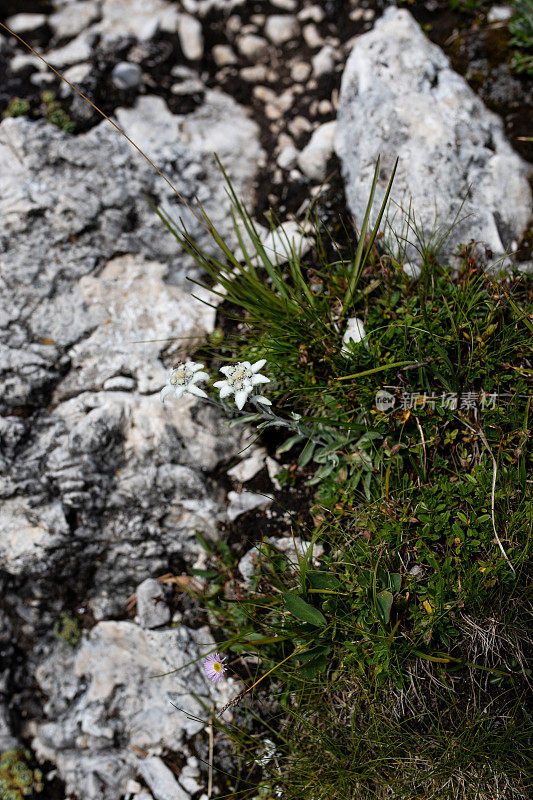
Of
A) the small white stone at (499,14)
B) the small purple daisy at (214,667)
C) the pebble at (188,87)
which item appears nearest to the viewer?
the small purple daisy at (214,667)

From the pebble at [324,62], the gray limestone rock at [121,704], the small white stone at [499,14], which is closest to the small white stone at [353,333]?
the gray limestone rock at [121,704]

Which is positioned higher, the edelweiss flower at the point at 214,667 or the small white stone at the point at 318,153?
the small white stone at the point at 318,153

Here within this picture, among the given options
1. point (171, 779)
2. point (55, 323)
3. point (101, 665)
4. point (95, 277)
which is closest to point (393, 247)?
point (95, 277)

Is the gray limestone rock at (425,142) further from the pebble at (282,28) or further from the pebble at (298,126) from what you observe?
the pebble at (282,28)

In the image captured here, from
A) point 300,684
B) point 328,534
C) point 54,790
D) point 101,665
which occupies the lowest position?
point 54,790

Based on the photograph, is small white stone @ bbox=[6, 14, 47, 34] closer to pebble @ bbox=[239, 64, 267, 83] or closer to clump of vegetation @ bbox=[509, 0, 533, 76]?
pebble @ bbox=[239, 64, 267, 83]

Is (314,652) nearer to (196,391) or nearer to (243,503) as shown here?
(243,503)

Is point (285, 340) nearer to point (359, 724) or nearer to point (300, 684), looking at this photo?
point (300, 684)
